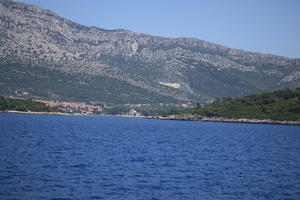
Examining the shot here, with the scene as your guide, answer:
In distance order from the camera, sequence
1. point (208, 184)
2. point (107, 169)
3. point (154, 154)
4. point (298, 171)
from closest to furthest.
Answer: point (208, 184) → point (107, 169) → point (298, 171) → point (154, 154)

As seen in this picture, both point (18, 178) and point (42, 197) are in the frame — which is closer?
point (42, 197)

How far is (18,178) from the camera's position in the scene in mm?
47469

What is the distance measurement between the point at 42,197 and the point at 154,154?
38357mm

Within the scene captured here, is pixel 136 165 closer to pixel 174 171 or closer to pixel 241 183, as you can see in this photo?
pixel 174 171

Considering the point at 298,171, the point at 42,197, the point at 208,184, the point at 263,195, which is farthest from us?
the point at 298,171

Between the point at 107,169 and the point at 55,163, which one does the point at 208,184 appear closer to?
the point at 107,169

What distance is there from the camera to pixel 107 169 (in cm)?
5684

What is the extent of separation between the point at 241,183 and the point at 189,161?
18.6 m

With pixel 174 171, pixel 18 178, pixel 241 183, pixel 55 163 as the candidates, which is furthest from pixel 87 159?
pixel 241 183

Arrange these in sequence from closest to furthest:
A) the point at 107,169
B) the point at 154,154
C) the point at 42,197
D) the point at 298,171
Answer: the point at 42,197 < the point at 107,169 < the point at 298,171 < the point at 154,154

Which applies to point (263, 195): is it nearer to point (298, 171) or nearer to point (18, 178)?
point (298, 171)

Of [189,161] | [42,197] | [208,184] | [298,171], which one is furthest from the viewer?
[189,161]

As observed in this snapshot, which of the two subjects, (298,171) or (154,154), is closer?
(298,171)

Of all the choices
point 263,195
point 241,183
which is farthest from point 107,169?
point 263,195
